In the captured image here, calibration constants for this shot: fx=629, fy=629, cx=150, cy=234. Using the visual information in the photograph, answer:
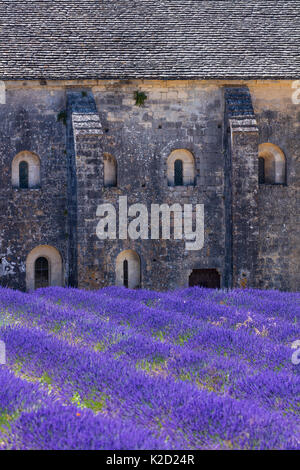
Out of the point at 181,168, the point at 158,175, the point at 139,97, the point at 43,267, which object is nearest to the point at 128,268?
the point at 43,267

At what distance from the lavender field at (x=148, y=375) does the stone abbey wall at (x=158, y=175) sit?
5.26 metres

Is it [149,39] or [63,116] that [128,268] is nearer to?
[63,116]

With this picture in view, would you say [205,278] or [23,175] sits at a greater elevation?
[23,175]

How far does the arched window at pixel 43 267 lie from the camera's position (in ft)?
59.9

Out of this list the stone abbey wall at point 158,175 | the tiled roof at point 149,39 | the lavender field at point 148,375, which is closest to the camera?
the lavender field at point 148,375

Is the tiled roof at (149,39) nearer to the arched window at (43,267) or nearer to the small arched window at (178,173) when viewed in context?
the small arched window at (178,173)

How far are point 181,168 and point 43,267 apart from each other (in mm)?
5006

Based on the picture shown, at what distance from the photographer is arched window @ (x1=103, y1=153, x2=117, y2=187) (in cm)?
1823

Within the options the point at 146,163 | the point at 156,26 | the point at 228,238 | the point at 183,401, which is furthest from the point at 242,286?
the point at 183,401

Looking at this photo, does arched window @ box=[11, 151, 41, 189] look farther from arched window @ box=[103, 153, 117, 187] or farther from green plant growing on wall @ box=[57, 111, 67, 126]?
arched window @ box=[103, 153, 117, 187]

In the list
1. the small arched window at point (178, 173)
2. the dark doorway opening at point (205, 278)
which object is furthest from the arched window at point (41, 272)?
the small arched window at point (178, 173)

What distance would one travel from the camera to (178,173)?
1875 cm

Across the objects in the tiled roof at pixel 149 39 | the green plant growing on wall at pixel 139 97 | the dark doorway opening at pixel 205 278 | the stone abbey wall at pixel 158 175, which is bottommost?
the dark doorway opening at pixel 205 278

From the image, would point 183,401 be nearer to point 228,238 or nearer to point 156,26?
point 228,238
